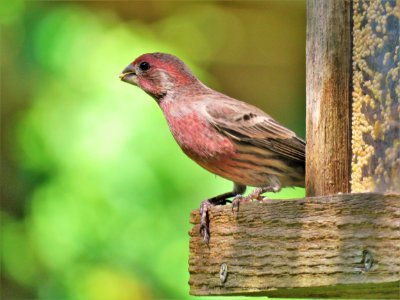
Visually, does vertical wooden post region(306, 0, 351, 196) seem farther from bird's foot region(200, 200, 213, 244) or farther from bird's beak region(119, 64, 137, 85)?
bird's beak region(119, 64, 137, 85)

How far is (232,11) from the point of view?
998 centimetres

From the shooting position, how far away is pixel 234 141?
5.41 m

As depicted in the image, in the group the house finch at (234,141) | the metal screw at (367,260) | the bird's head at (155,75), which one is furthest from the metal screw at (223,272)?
the bird's head at (155,75)

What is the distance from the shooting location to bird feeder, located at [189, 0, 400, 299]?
154 inches

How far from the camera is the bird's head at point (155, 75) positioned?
606 cm

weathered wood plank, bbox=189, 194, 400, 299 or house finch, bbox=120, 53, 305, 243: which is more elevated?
house finch, bbox=120, 53, 305, 243

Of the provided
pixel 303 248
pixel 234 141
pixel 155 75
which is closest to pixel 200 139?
pixel 234 141

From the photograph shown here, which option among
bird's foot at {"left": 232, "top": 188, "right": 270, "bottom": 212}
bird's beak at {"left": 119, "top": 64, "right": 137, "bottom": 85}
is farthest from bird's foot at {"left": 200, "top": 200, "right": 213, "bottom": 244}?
bird's beak at {"left": 119, "top": 64, "right": 137, "bottom": 85}

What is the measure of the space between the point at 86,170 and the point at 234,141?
5.66ft

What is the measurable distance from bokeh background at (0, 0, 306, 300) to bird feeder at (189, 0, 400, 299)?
2.09 metres

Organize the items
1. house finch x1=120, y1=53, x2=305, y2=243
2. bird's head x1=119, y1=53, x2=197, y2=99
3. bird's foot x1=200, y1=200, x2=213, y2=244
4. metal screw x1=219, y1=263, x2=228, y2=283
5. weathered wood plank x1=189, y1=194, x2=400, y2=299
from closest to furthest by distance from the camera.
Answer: weathered wood plank x1=189, y1=194, x2=400, y2=299, metal screw x1=219, y1=263, x2=228, y2=283, bird's foot x1=200, y1=200, x2=213, y2=244, house finch x1=120, y1=53, x2=305, y2=243, bird's head x1=119, y1=53, x2=197, y2=99

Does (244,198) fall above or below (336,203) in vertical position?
above

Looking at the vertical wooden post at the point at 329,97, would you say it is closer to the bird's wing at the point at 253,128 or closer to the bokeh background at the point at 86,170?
the bird's wing at the point at 253,128

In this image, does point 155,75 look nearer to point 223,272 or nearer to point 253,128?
point 253,128
